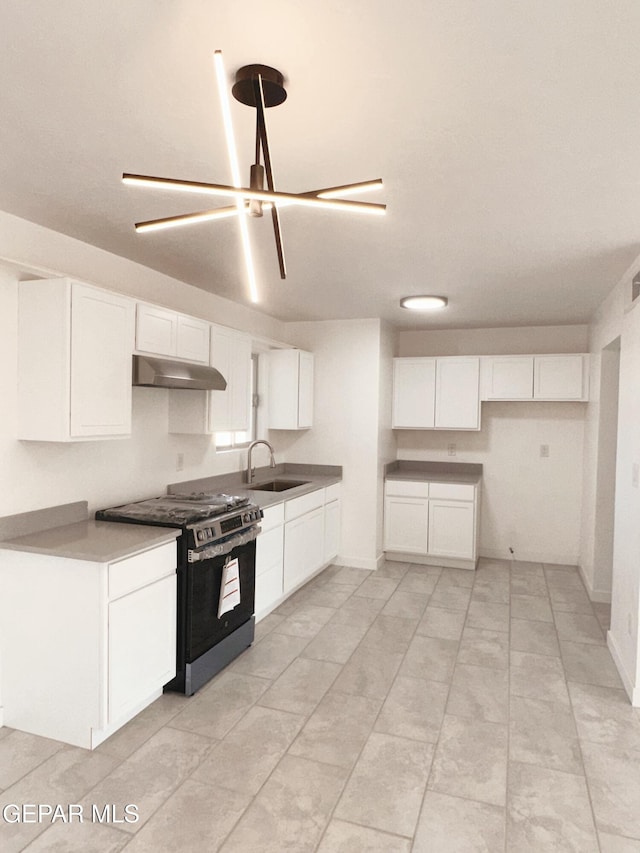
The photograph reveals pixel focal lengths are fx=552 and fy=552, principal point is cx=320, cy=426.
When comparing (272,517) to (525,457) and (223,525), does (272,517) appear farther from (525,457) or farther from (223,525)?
(525,457)

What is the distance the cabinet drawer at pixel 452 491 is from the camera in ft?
17.6

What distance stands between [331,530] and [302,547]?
72 centimetres

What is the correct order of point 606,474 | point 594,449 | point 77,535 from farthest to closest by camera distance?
point 594,449
point 606,474
point 77,535

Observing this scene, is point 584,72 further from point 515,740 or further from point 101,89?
point 515,740

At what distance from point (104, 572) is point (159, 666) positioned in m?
0.70

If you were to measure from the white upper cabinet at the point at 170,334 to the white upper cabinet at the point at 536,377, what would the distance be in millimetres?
3071

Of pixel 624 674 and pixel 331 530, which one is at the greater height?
pixel 331 530

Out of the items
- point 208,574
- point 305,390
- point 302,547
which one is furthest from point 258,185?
point 305,390

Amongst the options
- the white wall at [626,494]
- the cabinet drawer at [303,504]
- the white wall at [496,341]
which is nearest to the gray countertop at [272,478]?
the cabinet drawer at [303,504]

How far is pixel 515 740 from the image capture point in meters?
2.60

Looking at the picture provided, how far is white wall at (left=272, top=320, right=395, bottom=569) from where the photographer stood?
17.5ft

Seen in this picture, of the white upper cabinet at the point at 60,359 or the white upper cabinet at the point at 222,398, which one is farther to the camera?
the white upper cabinet at the point at 222,398

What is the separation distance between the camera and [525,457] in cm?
576

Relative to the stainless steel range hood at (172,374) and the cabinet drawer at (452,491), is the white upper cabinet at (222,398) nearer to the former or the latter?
the stainless steel range hood at (172,374)
